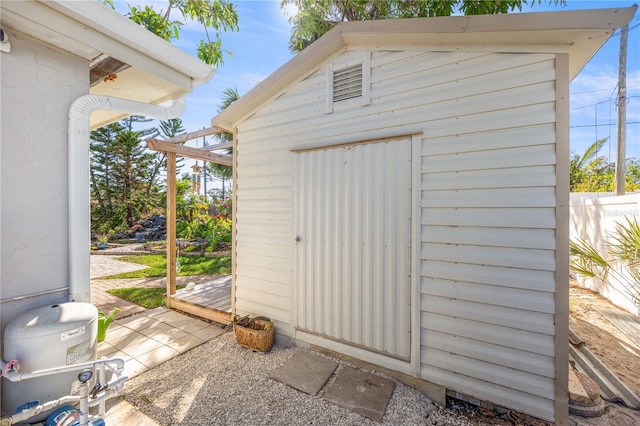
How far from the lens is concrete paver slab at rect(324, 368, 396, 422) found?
2.09 m

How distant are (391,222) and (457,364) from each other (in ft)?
4.36

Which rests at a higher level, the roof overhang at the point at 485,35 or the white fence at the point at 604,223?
the roof overhang at the point at 485,35

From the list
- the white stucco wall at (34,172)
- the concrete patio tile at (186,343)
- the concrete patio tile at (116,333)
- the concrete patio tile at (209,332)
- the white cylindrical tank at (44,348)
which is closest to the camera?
the white cylindrical tank at (44,348)

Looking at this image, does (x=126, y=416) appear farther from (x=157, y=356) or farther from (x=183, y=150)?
(x=183, y=150)

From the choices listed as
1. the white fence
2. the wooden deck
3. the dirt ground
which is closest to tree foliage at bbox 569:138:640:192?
the white fence

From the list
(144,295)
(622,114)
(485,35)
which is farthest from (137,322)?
(622,114)

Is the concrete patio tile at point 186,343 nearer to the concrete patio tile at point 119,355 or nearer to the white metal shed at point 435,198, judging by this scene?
the concrete patio tile at point 119,355

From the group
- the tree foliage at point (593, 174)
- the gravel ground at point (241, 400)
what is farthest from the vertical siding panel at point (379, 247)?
the tree foliage at point (593, 174)

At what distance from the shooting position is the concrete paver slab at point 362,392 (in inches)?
A: 82.3

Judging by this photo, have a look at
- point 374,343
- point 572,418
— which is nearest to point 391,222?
point 374,343

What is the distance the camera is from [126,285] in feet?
17.9

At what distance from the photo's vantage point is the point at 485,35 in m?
2.03

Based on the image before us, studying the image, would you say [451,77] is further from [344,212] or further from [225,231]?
[225,231]

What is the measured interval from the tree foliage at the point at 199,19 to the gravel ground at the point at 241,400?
458 centimetres
